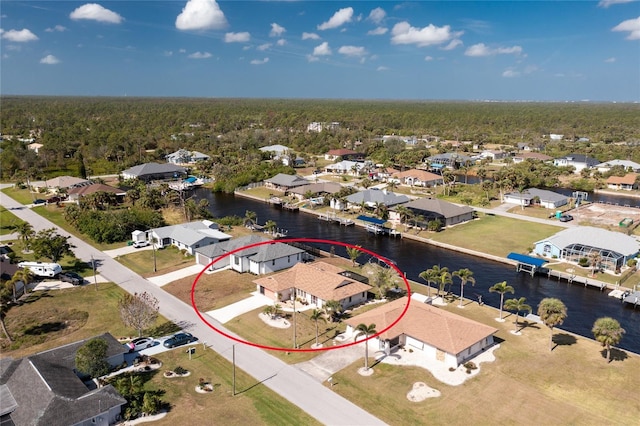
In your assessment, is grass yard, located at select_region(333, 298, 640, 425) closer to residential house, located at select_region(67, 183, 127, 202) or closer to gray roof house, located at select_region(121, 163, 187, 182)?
residential house, located at select_region(67, 183, 127, 202)

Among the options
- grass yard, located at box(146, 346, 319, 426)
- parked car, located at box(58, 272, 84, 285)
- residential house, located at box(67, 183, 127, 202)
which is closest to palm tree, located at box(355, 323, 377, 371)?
grass yard, located at box(146, 346, 319, 426)

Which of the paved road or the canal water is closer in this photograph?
the paved road

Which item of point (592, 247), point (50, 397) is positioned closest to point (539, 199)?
point (592, 247)

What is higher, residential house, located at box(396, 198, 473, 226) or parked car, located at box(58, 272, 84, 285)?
residential house, located at box(396, 198, 473, 226)

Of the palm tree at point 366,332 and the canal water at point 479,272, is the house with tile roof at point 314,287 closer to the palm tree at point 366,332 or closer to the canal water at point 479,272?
the palm tree at point 366,332

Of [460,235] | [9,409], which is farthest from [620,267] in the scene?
[9,409]

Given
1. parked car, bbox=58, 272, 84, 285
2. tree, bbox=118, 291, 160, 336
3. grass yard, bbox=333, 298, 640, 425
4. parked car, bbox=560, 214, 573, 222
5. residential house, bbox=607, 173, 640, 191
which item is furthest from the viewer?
residential house, bbox=607, 173, 640, 191

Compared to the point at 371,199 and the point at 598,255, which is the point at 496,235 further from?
the point at 371,199

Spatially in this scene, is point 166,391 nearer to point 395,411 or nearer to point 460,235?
point 395,411
